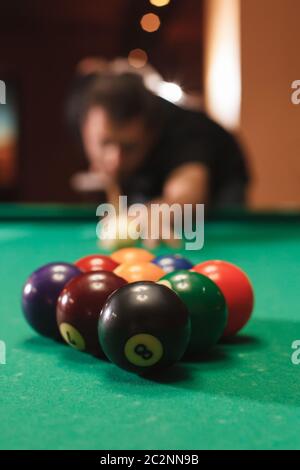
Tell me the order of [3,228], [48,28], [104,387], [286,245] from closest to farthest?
1. [104,387]
2. [286,245]
3. [3,228]
4. [48,28]

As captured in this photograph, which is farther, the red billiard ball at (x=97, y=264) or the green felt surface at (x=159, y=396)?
the red billiard ball at (x=97, y=264)

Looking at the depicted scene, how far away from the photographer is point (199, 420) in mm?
972

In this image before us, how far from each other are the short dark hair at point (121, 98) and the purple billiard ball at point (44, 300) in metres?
2.35

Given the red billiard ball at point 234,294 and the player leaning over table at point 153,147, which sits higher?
the player leaning over table at point 153,147

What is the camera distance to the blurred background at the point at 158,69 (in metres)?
7.27

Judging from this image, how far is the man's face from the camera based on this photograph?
3.84 m

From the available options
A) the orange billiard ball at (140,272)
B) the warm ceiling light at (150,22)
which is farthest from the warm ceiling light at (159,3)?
the orange billiard ball at (140,272)

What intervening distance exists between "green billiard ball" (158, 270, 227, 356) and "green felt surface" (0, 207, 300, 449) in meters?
0.04

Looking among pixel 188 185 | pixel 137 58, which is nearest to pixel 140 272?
pixel 188 185

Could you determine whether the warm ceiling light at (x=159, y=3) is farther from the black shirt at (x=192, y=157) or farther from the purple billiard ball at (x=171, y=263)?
the purple billiard ball at (x=171, y=263)

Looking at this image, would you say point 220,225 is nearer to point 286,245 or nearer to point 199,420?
point 286,245

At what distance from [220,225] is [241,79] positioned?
151 inches

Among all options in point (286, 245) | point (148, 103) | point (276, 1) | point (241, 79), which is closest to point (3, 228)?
point (148, 103)

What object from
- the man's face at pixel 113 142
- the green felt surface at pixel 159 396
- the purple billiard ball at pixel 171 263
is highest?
the man's face at pixel 113 142
